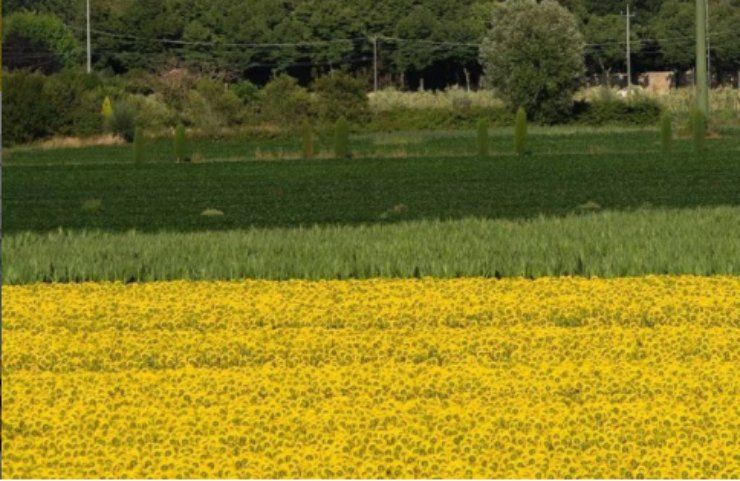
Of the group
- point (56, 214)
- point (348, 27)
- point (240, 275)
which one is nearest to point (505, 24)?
point (348, 27)

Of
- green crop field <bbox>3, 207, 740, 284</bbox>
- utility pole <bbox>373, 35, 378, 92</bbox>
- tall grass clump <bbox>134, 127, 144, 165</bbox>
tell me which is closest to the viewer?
green crop field <bbox>3, 207, 740, 284</bbox>

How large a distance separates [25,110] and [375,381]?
48.1m

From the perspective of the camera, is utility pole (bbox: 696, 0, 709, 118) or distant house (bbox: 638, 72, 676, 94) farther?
distant house (bbox: 638, 72, 676, 94)

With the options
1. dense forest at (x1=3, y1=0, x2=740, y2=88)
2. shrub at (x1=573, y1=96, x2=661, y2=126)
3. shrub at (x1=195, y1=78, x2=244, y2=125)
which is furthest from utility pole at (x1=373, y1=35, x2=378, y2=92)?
shrub at (x1=195, y1=78, x2=244, y2=125)

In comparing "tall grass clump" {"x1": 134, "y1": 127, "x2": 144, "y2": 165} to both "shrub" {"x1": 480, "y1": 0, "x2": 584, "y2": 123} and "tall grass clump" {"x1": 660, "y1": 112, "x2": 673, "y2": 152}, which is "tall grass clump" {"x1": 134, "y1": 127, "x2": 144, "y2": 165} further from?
"shrub" {"x1": 480, "y1": 0, "x2": 584, "y2": 123}

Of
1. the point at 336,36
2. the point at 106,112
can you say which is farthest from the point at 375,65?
the point at 106,112

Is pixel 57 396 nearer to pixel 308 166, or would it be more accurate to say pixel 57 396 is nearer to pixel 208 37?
pixel 308 166

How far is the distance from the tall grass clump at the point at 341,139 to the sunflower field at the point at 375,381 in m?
Answer: 31.9

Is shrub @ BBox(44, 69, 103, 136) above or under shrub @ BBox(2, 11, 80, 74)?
under

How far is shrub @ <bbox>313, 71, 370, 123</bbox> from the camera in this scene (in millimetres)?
63469

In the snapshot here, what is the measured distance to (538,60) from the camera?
70.1 meters

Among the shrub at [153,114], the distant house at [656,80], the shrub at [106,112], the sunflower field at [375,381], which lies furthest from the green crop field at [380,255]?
the distant house at [656,80]

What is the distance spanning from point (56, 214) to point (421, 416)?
2039 centimetres

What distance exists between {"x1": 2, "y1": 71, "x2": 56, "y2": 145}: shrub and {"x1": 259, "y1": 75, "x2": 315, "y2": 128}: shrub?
8.76 m
